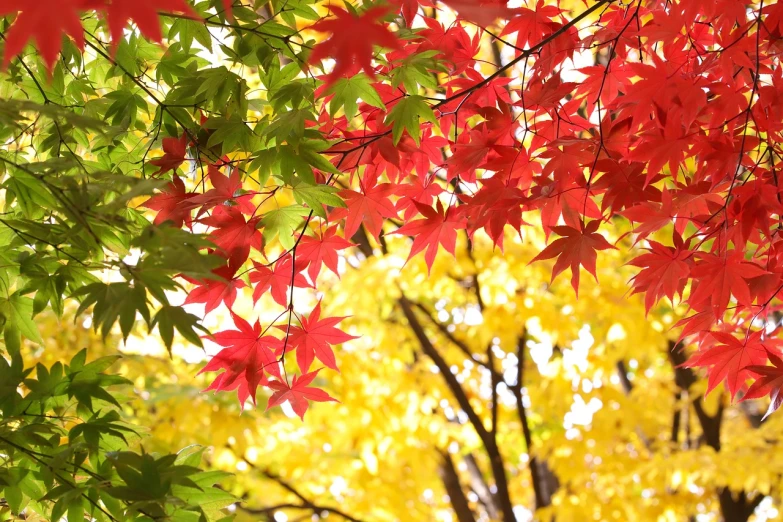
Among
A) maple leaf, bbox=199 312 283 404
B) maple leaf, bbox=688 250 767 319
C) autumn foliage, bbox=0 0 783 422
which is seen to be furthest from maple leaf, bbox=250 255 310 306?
maple leaf, bbox=688 250 767 319

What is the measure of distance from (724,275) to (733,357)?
0.95ft

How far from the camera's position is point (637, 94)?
1332 millimetres

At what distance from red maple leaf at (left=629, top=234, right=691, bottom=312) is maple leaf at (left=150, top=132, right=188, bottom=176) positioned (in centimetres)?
94

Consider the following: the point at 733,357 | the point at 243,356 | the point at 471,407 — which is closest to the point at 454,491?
the point at 471,407

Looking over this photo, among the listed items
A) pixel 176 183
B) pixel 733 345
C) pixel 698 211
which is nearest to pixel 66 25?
pixel 176 183

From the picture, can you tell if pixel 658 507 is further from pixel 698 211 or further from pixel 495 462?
pixel 698 211

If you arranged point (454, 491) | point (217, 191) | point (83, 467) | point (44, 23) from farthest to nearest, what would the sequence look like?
point (454, 491) < point (217, 191) < point (83, 467) < point (44, 23)

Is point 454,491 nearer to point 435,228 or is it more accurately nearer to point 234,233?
point 435,228

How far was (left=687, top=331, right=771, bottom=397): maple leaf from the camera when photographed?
157 cm

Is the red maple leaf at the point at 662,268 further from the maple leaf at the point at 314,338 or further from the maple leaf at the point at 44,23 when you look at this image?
the maple leaf at the point at 44,23

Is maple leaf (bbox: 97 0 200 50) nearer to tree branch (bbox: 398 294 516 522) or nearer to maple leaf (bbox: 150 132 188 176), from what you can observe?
maple leaf (bbox: 150 132 188 176)

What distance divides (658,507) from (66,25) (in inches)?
154

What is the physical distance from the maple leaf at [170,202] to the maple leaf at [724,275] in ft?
3.33

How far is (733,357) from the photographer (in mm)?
1594
